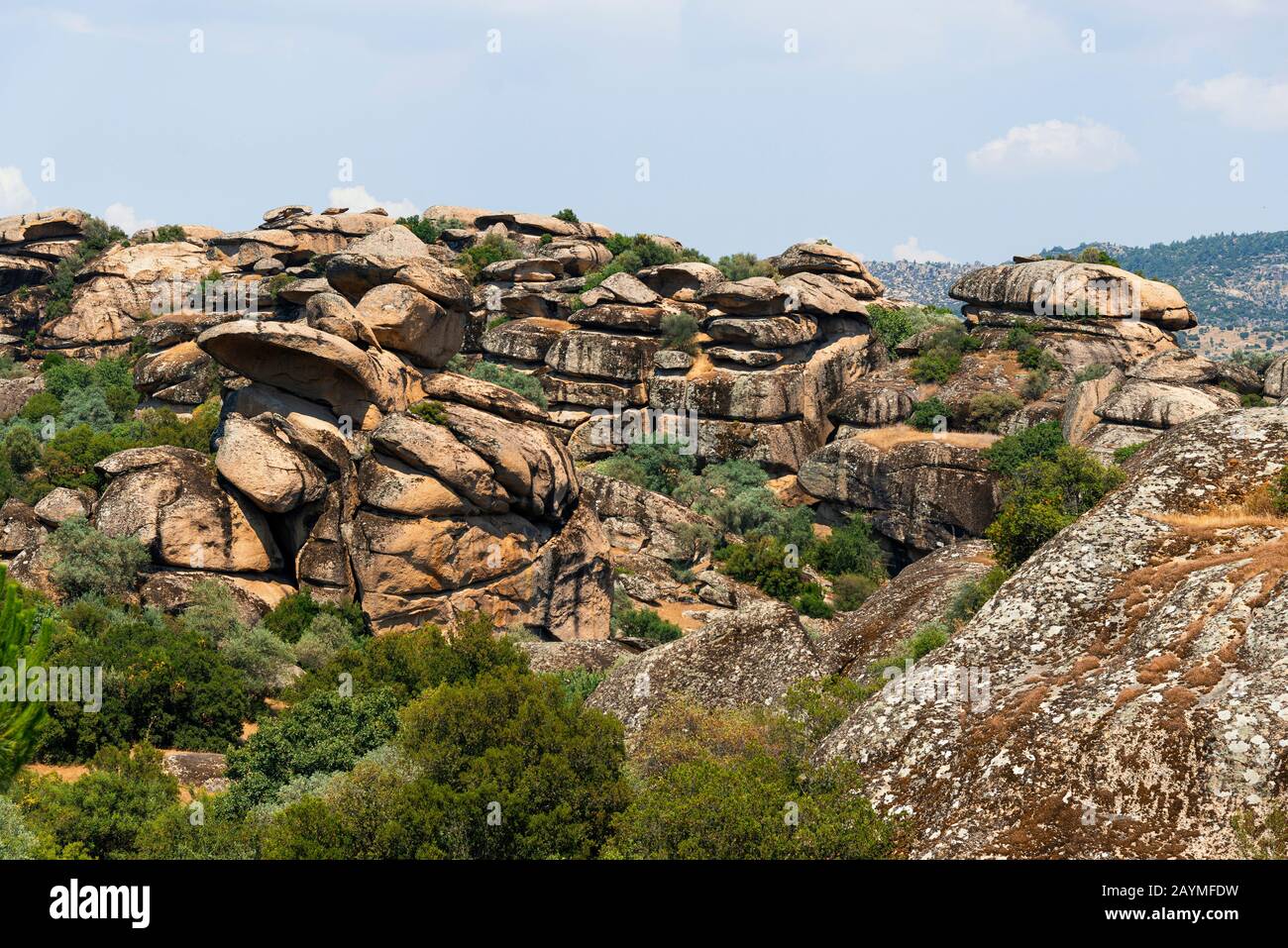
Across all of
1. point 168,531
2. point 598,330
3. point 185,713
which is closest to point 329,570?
point 168,531

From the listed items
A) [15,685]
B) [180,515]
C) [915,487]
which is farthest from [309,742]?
[915,487]

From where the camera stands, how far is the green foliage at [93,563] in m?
40.5

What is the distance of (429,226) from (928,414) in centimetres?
5165

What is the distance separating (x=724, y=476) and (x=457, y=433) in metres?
28.4

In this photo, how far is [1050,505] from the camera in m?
31.5

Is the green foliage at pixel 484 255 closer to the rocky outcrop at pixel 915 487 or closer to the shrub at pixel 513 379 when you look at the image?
the shrub at pixel 513 379

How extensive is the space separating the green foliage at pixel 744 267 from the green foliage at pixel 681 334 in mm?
14822

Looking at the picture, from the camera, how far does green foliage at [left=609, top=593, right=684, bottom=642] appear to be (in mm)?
48750

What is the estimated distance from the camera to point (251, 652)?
37.5 meters

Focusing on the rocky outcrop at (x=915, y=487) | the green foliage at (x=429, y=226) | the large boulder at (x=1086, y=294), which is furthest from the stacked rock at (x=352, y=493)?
the green foliage at (x=429, y=226)

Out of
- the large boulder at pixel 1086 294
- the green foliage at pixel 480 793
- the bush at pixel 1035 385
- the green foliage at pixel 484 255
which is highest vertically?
the green foliage at pixel 484 255

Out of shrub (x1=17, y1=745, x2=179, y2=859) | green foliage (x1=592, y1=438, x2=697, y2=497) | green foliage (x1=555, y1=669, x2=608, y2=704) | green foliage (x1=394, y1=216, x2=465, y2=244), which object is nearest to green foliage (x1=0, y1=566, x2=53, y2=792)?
shrub (x1=17, y1=745, x2=179, y2=859)

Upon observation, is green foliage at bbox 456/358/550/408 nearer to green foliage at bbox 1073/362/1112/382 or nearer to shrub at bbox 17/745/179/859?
green foliage at bbox 1073/362/1112/382
